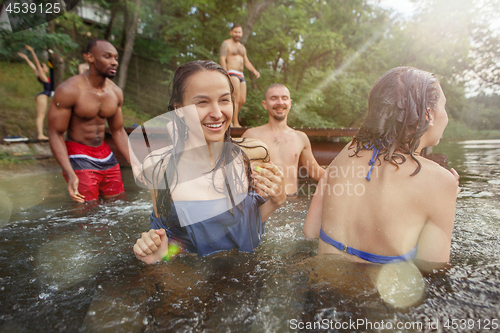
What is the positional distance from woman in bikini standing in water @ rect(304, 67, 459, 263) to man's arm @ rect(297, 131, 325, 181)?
111 inches

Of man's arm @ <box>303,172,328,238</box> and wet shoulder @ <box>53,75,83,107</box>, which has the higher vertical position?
wet shoulder @ <box>53,75,83,107</box>

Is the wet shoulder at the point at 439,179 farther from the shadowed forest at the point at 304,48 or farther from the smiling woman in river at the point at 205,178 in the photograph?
the shadowed forest at the point at 304,48

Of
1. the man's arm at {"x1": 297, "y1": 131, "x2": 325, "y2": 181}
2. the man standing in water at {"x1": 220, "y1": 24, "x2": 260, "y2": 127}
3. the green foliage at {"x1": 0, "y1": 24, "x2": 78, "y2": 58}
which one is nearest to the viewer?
the man's arm at {"x1": 297, "y1": 131, "x2": 325, "y2": 181}

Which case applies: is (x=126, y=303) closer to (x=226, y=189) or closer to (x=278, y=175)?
(x=226, y=189)

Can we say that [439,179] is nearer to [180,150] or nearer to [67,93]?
[180,150]

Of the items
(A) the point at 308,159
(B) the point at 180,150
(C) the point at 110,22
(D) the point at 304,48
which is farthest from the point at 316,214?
(D) the point at 304,48

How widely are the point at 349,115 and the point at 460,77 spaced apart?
Answer: 31.7ft

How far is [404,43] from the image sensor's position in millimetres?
16797

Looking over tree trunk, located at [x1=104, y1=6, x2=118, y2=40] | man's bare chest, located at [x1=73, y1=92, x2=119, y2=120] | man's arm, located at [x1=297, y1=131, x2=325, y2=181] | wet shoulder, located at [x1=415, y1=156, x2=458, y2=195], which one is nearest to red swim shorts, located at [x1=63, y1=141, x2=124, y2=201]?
man's bare chest, located at [x1=73, y1=92, x2=119, y2=120]

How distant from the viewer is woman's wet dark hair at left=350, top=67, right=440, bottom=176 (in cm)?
158

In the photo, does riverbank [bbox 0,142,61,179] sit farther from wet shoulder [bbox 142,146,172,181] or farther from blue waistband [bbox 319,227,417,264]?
blue waistband [bbox 319,227,417,264]

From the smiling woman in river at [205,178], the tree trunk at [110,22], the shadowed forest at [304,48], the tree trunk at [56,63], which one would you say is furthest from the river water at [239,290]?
the tree trunk at [110,22]

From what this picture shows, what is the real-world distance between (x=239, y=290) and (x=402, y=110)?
53.6 inches

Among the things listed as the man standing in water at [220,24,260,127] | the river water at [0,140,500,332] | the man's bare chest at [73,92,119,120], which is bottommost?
the river water at [0,140,500,332]
